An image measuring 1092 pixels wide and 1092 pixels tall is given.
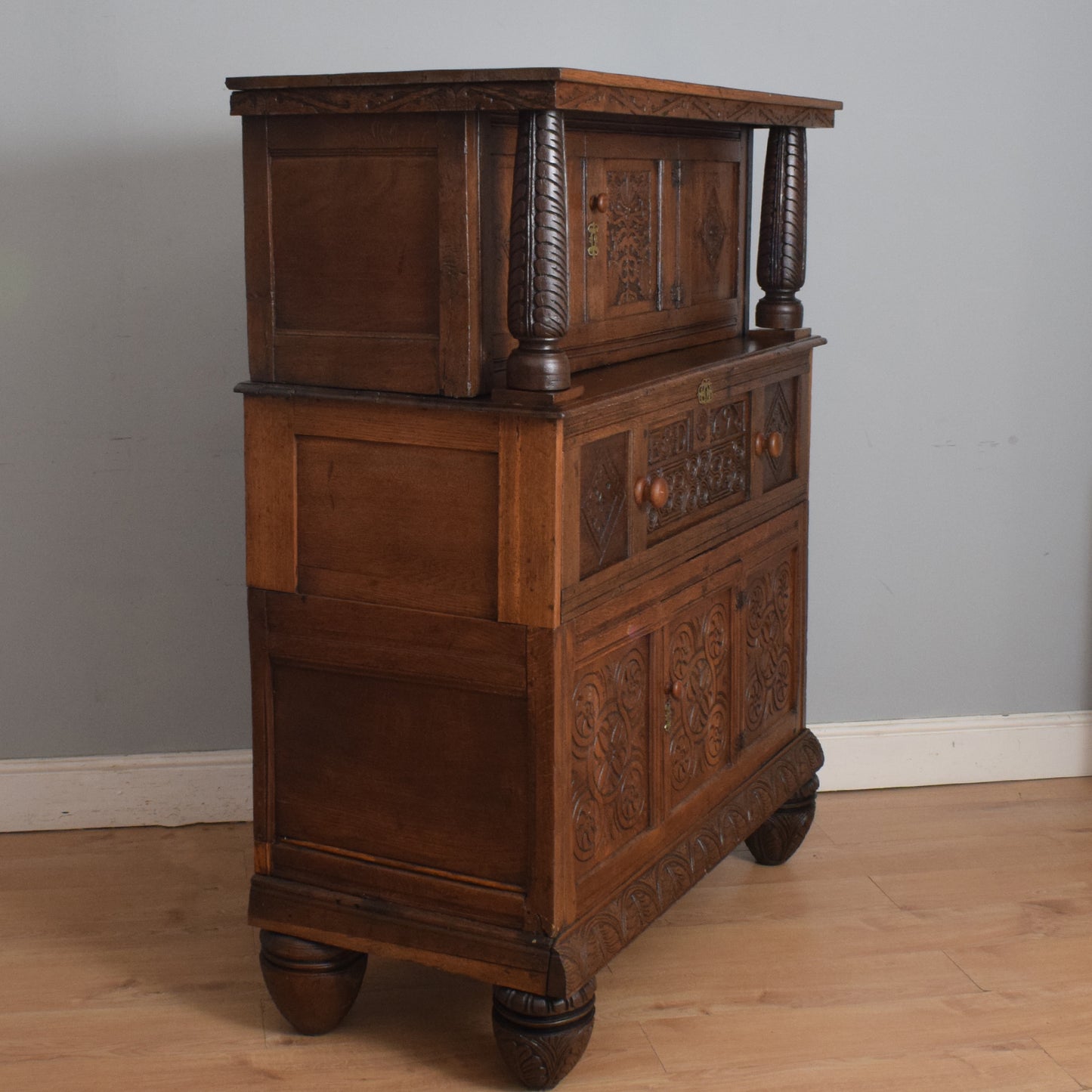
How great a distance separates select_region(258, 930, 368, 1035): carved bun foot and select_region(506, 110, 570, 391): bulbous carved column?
1032 millimetres

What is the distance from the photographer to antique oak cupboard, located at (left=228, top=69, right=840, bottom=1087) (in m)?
2.15

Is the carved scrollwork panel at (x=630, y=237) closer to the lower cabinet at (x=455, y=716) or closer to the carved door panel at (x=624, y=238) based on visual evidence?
the carved door panel at (x=624, y=238)

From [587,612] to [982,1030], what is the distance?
1.06 metres

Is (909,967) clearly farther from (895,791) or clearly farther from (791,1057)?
(895,791)

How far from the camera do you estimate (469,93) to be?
2061mm

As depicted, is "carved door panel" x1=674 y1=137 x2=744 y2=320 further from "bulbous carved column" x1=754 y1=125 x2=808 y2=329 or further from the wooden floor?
the wooden floor

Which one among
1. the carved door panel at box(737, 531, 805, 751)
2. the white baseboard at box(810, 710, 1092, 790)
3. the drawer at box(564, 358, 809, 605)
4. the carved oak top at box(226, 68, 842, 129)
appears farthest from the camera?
the white baseboard at box(810, 710, 1092, 790)

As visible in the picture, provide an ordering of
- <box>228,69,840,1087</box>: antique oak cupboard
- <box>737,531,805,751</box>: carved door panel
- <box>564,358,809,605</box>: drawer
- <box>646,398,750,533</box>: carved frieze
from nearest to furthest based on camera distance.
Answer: <box>228,69,840,1087</box>: antique oak cupboard < <box>564,358,809,605</box>: drawer < <box>646,398,750,533</box>: carved frieze < <box>737,531,805,751</box>: carved door panel

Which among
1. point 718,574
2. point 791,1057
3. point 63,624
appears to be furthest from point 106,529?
point 791,1057

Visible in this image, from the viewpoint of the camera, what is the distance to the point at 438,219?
84.5 inches

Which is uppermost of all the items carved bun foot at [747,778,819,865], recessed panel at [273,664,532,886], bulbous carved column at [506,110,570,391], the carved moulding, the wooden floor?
bulbous carved column at [506,110,570,391]

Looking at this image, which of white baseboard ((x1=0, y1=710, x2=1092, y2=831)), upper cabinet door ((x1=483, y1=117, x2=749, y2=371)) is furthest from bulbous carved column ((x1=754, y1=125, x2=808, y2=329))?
white baseboard ((x1=0, y1=710, x2=1092, y2=831))

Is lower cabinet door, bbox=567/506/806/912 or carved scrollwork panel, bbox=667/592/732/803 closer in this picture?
lower cabinet door, bbox=567/506/806/912

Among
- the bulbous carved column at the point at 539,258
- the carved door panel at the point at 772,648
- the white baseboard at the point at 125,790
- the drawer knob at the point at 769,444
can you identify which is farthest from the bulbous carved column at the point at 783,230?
the white baseboard at the point at 125,790
